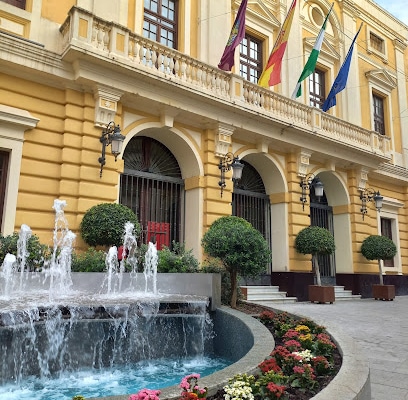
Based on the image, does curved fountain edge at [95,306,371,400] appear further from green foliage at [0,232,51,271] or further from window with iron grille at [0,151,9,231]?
window with iron grille at [0,151,9,231]

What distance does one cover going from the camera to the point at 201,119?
12.1 metres

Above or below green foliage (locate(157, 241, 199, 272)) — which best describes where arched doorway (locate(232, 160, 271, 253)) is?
above

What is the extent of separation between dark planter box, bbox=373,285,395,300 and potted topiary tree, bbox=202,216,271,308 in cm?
897

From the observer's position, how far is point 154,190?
40.8ft

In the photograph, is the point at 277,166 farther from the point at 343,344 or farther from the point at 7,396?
the point at 7,396

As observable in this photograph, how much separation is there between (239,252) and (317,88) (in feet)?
41.0

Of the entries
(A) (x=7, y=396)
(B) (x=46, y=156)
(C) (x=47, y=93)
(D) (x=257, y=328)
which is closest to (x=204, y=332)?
(D) (x=257, y=328)

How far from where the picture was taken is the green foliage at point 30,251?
7.69 metres

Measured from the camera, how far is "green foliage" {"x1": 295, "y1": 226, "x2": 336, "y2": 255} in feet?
43.5

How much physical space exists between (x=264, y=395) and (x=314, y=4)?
18768 millimetres

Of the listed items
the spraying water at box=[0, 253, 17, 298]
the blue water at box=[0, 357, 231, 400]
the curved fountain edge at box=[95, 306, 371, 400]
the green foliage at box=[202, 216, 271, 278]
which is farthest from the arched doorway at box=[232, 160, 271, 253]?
the curved fountain edge at box=[95, 306, 371, 400]

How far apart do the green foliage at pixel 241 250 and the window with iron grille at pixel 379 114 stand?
1489 centimetres

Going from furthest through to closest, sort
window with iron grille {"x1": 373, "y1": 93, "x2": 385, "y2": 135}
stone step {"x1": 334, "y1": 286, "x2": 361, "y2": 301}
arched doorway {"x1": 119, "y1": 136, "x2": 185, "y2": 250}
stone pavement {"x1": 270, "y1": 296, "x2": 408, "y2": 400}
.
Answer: window with iron grille {"x1": 373, "y1": 93, "x2": 385, "y2": 135} → stone step {"x1": 334, "y1": 286, "x2": 361, "y2": 301} → arched doorway {"x1": 119, "y1": 136, "x2": 185, "y2": 250} → stone pavement {"x1": 270, "y1": 296, "x2": 408, "y2": 400}

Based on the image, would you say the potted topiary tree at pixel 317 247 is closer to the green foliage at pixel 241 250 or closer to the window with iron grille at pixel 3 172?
the green foliage at pixel 241 250
